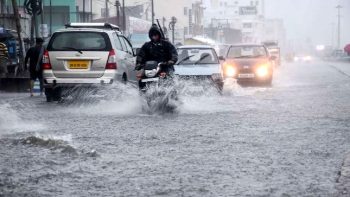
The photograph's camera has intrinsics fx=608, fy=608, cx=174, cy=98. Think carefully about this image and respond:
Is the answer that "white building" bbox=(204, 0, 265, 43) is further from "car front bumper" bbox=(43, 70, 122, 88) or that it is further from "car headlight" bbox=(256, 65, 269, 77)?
"car front bumper" bbox=(43, 70, 122, 88)

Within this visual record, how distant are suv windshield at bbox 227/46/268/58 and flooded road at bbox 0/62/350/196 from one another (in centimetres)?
995

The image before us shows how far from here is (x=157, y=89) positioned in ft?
39.8

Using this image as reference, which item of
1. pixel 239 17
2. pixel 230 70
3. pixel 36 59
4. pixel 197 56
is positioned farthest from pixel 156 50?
pixel 239 17

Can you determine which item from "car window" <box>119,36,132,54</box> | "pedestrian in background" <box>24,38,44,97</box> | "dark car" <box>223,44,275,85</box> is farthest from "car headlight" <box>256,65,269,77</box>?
"pedestrian in background" <box>24,38,44,97</box>

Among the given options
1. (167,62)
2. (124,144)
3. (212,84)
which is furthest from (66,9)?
(124,144)

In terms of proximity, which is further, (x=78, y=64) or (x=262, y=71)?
(x=262, y=71)

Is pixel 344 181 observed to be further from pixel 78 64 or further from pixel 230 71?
pixel 230 71

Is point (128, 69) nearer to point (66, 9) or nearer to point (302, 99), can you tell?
point (302, 99)

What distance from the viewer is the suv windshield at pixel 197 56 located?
57.5 feet

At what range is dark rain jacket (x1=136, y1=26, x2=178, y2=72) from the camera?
12609 mm

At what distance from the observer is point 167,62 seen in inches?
484

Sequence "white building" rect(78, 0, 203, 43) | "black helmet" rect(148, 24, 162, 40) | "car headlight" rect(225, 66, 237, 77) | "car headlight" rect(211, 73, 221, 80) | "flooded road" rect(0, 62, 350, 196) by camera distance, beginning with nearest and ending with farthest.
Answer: "flooded road" rect(0, 62, 350, 196) < "black helmet" rect(148, 24, 162, 40) < "car headlight" rect(211, 73, 221, 80) < "car headlight" rect(225, 66, 237, 77) < "white building" rect(78, 0, 203, 43)

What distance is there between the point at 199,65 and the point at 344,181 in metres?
11.7

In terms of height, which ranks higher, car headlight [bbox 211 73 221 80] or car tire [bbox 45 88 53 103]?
car headlight [bbox 211 73 221 80]
